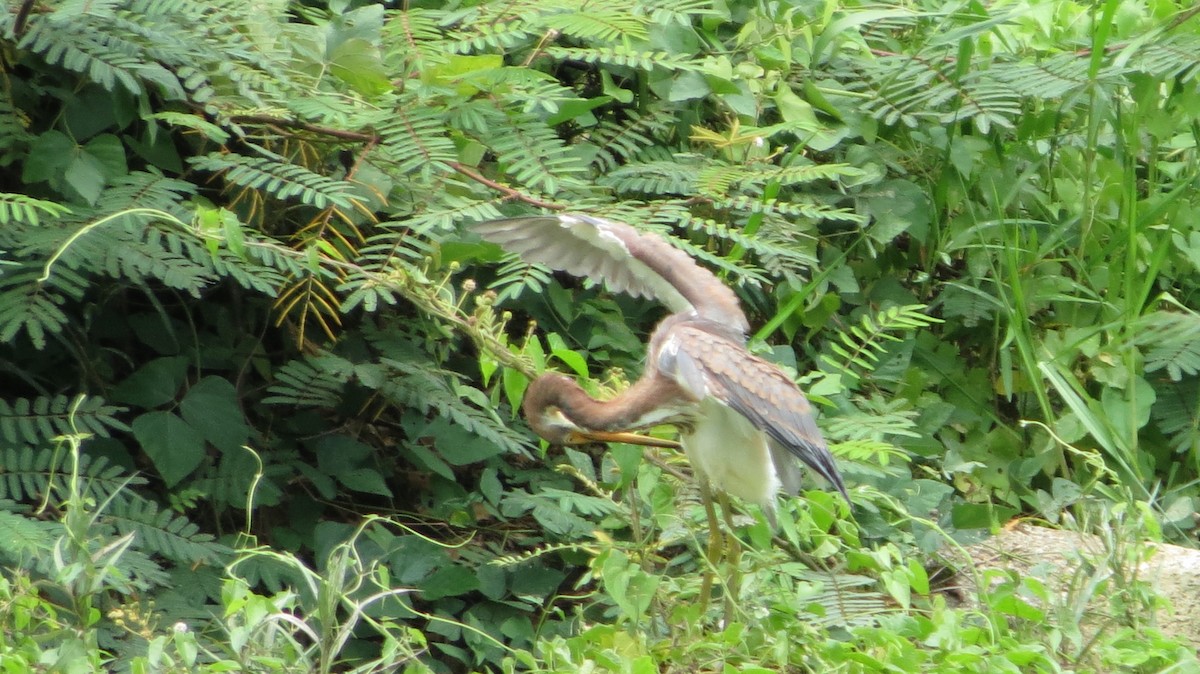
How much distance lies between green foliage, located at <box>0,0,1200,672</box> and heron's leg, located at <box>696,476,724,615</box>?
0.27 feet

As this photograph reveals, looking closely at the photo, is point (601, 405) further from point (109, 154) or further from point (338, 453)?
point (109, 154)

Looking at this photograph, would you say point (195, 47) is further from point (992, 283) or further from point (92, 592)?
point (992, 283)

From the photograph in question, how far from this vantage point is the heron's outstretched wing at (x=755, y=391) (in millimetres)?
2914

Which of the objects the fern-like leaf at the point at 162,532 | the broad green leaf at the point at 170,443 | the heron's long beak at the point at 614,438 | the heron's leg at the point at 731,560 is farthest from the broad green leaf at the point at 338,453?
the heron's leg at the point at 731,560

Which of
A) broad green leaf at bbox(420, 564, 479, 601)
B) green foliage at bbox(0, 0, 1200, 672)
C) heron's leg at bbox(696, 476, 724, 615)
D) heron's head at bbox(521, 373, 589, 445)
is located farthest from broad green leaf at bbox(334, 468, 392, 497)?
heron's leg at bbox(696, 476, 724, 615)

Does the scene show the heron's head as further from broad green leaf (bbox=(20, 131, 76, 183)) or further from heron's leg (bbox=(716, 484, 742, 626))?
broad green leaf (bbox=(20, 131, 76, 183))

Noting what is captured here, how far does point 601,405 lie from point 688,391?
21 cm

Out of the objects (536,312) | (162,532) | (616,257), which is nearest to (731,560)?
(616,257)

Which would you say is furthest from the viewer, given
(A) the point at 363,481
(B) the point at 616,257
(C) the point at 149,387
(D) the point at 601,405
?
(A) the point at 363,481

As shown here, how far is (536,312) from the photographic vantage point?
3961mm

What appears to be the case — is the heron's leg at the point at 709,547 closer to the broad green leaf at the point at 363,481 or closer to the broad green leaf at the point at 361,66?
the broad green leaf at the point at 363,481

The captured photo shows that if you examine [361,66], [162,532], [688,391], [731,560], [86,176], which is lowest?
[162,532]

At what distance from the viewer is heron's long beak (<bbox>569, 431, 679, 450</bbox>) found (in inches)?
121

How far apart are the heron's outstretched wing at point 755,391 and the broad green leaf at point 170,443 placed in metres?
1.25
